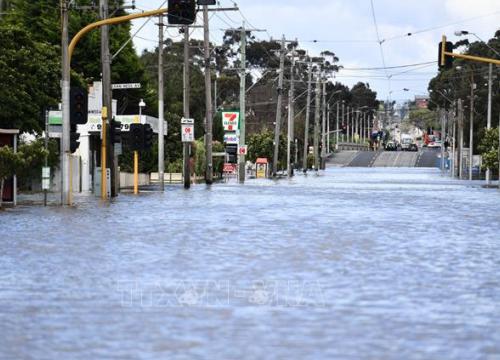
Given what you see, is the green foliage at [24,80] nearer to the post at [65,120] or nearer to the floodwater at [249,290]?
the post at [65,120]

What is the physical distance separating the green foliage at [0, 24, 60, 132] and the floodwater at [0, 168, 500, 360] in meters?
28.7

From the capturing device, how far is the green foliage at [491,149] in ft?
277

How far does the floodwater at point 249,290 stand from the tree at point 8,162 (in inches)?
324

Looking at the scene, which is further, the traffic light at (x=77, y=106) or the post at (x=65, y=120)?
the traffic light at (x=77, y=106)

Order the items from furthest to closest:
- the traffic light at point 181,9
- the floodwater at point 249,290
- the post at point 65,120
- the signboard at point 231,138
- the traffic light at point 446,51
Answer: the signboard at point 231,138
the traffic light at point 446,51
the post at point 65,120
the traffic light at point 181,9
the floodwater at point 249,290

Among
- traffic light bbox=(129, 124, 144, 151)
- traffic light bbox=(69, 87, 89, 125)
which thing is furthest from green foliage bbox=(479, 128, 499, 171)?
traffic light bbox=(69, 87, 89, 125)

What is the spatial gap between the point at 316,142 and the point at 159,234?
118580 mm

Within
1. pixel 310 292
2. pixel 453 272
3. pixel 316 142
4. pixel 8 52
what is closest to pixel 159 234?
pixel 453 272

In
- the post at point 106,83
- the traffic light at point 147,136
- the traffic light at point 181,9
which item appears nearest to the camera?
the traffic light at point 181,9

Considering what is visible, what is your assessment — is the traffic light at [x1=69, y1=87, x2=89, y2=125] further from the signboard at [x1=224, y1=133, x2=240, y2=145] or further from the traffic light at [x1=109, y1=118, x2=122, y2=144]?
the signboard at [x1=224, y1=133, x2=240, y2=145]

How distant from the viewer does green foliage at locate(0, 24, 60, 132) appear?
57.7 metres

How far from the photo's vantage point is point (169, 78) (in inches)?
6097

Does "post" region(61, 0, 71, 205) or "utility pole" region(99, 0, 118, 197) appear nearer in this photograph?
"post" region(61, 0, 71, 205)

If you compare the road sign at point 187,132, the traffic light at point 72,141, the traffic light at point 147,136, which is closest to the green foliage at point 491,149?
the road sign at point 187,132
